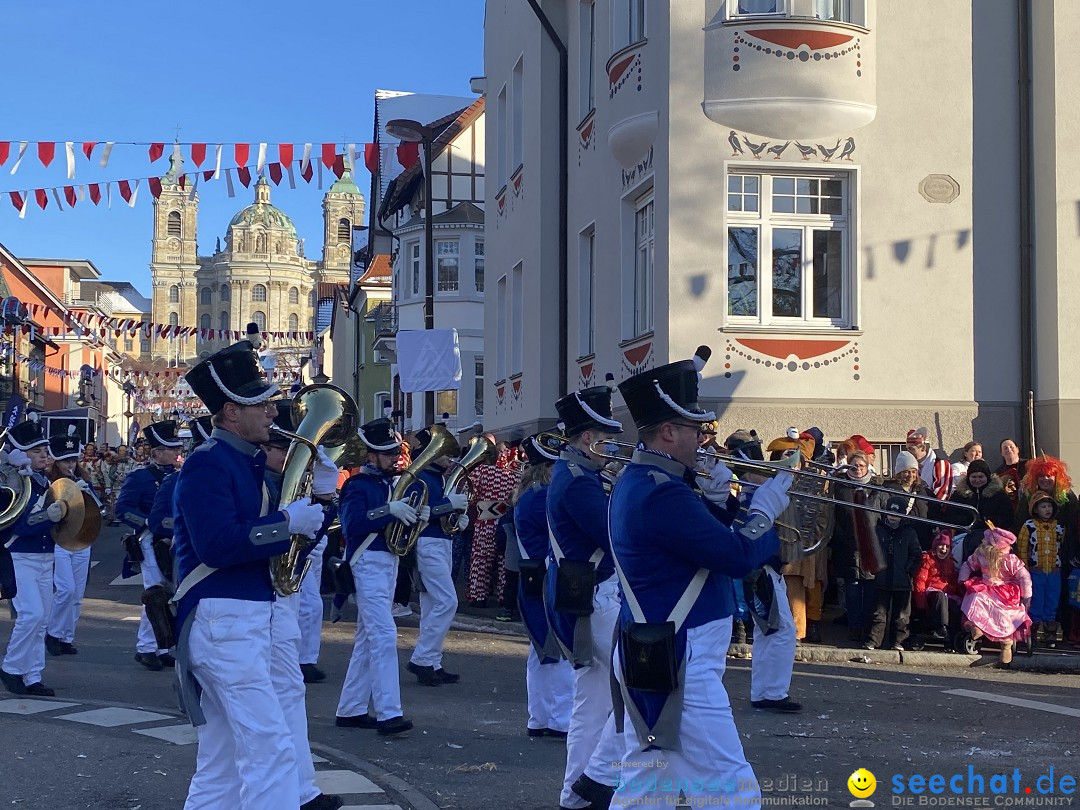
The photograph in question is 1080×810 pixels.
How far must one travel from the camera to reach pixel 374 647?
8539 millimetres

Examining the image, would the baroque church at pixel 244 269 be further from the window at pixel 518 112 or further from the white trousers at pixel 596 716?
the white trousers at pixel 596 716

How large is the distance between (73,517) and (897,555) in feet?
23.5

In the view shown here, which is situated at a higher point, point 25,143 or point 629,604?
point 25,143

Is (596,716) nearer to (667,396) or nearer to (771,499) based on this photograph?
(771,499)

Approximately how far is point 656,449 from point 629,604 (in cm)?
61

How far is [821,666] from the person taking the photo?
1170cm

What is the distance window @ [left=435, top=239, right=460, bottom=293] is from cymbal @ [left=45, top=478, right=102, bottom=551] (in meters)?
27.6

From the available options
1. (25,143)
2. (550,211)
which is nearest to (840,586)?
(550,211)

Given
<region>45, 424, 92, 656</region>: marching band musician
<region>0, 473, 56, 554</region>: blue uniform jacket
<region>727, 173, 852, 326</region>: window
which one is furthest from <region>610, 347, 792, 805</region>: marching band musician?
<region>727, 173, 852, 326</region>: window

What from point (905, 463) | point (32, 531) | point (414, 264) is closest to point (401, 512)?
point (32, 531)

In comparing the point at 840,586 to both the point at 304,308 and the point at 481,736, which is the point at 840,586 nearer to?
the point at 481,736

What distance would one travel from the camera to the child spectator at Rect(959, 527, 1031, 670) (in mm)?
11789

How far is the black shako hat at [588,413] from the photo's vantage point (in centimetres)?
728

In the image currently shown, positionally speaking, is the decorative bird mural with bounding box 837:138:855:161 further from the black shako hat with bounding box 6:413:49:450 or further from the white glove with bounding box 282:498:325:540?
the white glove with bounding box 282:498:325:540
